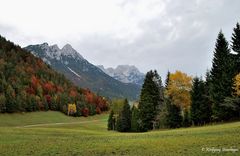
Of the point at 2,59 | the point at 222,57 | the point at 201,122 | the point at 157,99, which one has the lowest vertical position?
the point at 201,122

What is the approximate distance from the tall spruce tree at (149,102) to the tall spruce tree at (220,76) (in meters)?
20.6

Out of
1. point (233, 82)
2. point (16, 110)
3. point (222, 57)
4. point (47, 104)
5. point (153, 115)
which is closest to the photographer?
point (233, 82)

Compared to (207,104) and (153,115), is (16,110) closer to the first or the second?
(153,115)

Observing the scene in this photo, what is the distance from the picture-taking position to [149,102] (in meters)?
93.9

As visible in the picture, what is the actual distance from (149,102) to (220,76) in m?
23.3

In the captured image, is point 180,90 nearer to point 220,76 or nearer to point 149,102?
point 149,102

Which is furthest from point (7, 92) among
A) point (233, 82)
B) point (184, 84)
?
point (233, 82)

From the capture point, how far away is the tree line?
235 feet

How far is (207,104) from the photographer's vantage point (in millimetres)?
80688

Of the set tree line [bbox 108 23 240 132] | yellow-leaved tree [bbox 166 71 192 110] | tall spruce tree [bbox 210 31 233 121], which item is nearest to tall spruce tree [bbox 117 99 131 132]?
tree line [bbox 108 23 240 132]

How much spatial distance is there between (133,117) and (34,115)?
2666 inches

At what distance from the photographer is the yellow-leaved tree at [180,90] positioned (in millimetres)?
93250

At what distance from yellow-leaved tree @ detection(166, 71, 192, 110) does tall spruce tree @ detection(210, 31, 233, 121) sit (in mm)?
16787

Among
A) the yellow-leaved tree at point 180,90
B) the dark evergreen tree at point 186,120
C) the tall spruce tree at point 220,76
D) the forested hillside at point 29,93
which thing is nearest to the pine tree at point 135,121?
the yellow-leaved tree at point 180,90
